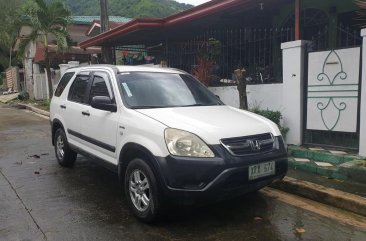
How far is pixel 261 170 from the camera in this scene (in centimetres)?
425

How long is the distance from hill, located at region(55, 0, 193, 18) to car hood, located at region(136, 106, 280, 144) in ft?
86.1

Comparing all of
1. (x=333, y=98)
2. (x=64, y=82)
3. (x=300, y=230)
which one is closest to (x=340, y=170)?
(x=333, y=98)

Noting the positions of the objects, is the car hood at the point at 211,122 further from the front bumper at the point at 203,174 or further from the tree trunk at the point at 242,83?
the tree trunk at the point at 242,83

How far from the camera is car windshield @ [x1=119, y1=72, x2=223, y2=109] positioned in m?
5.01

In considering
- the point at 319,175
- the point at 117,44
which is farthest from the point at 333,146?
the point at 117,44

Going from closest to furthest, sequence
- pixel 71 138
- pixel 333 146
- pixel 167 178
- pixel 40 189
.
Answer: pixel 167 178 → pixel 40 189 → pixel 71 138 → pixel 333 146

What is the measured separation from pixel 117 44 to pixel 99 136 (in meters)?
12.4

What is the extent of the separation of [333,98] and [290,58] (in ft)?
3.64

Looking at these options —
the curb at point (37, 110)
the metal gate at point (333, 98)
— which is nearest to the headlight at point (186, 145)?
the metal gate at point (333, 98)

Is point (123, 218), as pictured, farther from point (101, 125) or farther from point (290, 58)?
point (290, 58)

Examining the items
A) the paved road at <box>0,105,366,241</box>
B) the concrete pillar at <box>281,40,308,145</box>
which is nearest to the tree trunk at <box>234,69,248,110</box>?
the concrete pillar at <box>281,40,308,145</box>

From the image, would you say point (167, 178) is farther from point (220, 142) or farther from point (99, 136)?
point (99, 136)

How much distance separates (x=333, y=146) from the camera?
22.6 ft

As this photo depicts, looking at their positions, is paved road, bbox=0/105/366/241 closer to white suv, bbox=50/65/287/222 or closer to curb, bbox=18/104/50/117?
white suv, bbox=50/65/287/222
